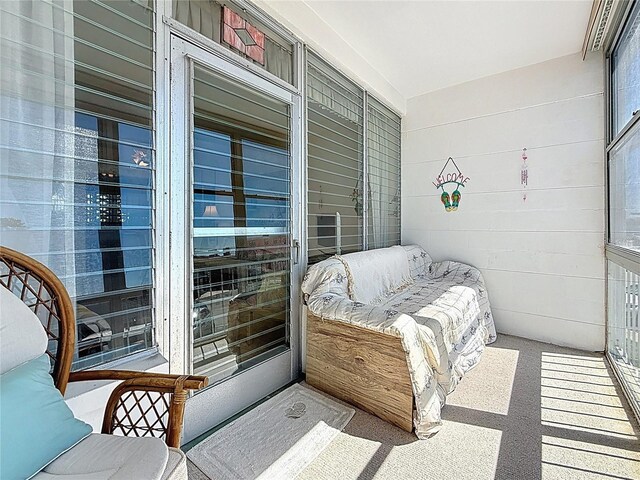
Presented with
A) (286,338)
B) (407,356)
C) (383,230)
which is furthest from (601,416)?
(383,230)

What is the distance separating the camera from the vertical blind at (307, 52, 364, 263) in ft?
8.47

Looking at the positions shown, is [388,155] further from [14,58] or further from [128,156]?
[14,58]

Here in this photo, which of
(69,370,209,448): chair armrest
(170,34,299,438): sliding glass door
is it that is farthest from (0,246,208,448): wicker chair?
(170,34,299,438): sliding glass door

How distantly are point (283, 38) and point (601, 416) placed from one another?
323cm

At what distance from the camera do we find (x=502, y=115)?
3.28 meters

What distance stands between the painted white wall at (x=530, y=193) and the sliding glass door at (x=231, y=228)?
2.13 m

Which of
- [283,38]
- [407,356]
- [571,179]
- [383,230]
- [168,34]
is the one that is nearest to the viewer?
[168,34]

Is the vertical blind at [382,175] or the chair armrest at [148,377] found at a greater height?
the vertical blind at [382,175]

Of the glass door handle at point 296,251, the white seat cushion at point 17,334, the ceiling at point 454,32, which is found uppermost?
the ceiling at point 454,32

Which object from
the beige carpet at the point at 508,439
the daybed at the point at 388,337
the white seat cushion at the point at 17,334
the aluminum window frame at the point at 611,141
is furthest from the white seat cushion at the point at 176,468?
the aluminum window frame at the point at 611,141

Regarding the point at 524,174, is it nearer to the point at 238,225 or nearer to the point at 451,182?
the point at 451,182

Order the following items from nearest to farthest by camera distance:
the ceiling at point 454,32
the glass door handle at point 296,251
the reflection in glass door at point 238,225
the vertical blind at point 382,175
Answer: the reflection in glass door at point 238,225
the ceiling at point 454,32
the glass door handle at point 296,251
the vertical blind at point 382,175

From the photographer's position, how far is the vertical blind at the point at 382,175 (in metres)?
3.38

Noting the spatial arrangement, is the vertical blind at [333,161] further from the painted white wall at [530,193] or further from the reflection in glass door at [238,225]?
the painted white wall at [530,193]
